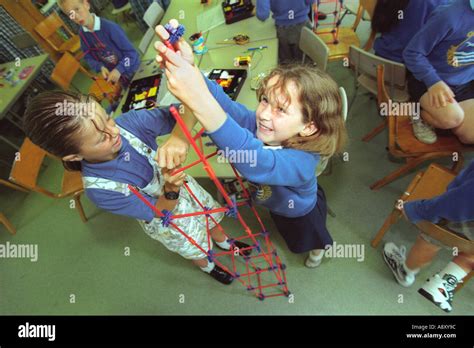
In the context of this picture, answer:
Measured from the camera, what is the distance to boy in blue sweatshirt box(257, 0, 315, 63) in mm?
2406

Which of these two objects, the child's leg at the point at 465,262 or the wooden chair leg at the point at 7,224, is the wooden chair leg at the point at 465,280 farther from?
the wooden chair leg at the point at 7,224

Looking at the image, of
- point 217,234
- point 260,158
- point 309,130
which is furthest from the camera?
point 217,234

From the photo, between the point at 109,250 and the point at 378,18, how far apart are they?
2.75 metres

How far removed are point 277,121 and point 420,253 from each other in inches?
49.4

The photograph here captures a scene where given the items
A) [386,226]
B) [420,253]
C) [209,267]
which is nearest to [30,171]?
[209,267]

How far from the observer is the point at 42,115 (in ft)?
3.02

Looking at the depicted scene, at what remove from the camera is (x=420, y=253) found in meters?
1.64

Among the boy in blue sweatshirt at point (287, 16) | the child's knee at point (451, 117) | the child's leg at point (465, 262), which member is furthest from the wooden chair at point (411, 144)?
the boy in blue sweatshirt at point (287, 16)

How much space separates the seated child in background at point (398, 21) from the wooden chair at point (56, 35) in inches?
131

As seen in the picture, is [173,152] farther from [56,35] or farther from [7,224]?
[56,35]

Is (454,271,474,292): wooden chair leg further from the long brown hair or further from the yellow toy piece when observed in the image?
the yellow toy piece

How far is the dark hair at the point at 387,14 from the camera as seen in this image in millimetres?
2062

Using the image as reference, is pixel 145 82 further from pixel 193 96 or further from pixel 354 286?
pixel 354 286

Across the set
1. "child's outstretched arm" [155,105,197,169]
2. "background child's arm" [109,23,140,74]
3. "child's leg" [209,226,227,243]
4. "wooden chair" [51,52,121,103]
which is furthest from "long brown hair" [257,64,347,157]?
"wooden chair" [51,52,121,103]
